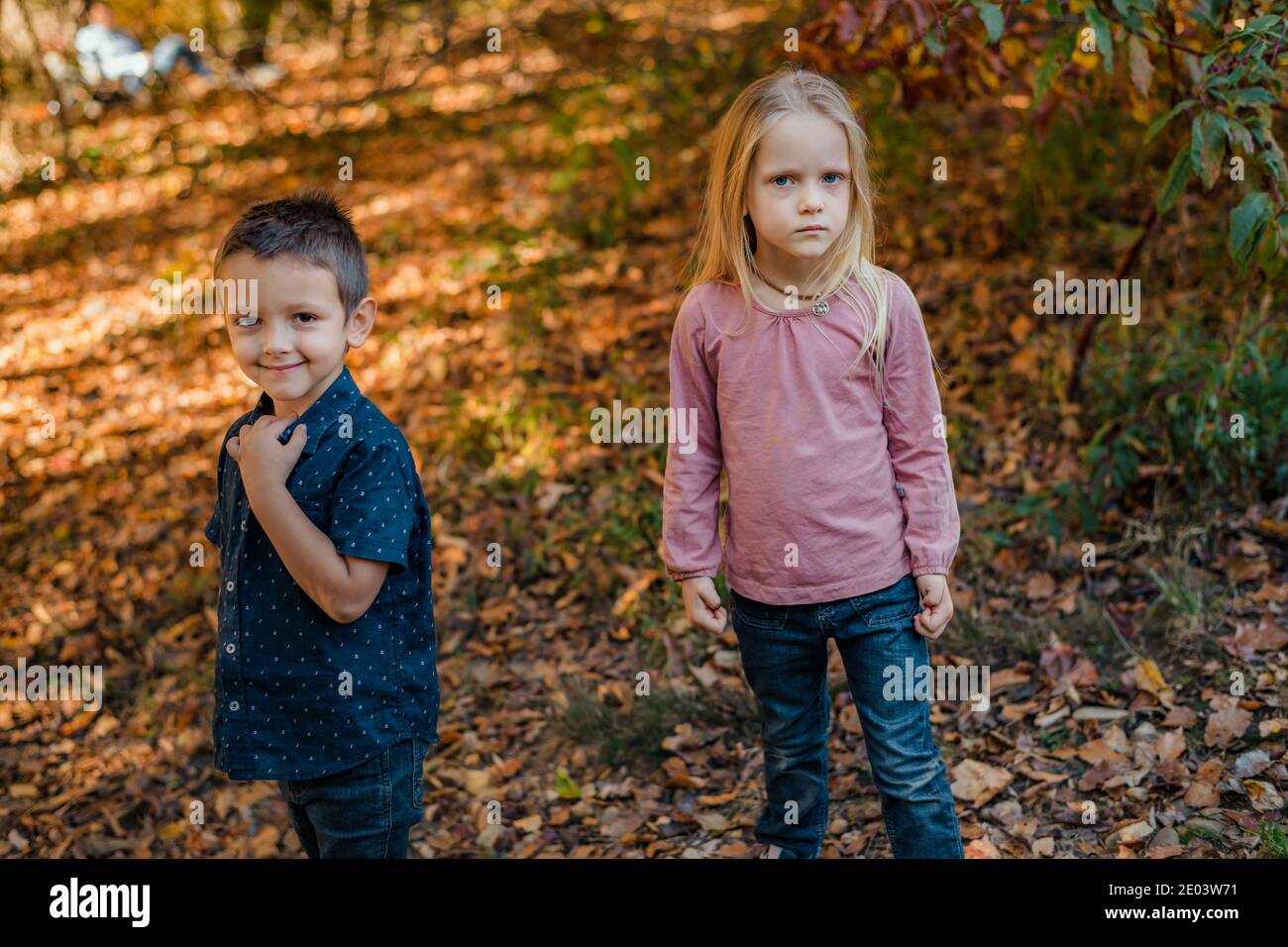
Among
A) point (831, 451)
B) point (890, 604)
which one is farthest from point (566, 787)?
point (831, 451)

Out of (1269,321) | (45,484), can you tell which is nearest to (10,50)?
(45,484)

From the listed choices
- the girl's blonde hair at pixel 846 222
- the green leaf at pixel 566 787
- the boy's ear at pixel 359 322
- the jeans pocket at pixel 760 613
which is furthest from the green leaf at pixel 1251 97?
the green leaf at pixel 566 787

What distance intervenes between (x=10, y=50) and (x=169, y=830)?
7853 mm

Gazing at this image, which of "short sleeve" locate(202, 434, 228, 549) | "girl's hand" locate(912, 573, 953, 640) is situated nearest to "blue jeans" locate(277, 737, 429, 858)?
"short sleeve" locate(202, 434, 228, 549)

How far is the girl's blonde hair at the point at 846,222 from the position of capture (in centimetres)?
246

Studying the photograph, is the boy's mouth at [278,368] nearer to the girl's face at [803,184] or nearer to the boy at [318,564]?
the boy at [318,564]

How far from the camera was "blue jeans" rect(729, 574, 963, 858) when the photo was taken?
2.52m

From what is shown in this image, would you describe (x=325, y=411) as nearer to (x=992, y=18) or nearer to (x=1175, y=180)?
(x=992, y=18)

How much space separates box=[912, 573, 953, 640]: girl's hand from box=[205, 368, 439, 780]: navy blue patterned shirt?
1096 millimetres

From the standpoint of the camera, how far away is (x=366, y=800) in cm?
232

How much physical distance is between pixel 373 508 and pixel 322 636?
0.28 meters

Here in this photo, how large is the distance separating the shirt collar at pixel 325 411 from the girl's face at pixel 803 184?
933mm

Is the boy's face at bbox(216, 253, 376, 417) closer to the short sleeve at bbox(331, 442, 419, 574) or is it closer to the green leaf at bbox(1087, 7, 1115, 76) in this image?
the short sleeve at bbox(331, 442, 419, 574)
